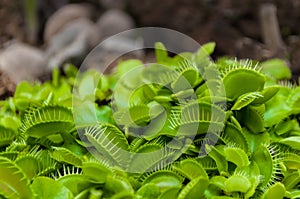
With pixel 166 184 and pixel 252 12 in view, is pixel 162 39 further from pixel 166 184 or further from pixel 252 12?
pixel 166 184

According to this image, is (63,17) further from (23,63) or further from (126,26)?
(23,63)

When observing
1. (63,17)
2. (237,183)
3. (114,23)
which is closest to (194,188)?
(237,183)

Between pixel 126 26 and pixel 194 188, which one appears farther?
pixel 126 26

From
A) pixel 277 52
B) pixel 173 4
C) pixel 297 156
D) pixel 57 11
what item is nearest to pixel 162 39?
pixel 173 4

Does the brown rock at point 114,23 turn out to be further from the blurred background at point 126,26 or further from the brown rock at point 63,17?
the brown rock at point 63,17

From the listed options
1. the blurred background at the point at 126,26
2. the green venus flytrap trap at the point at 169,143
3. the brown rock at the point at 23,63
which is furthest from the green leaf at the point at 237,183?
the brown rock at the point at 23,63
